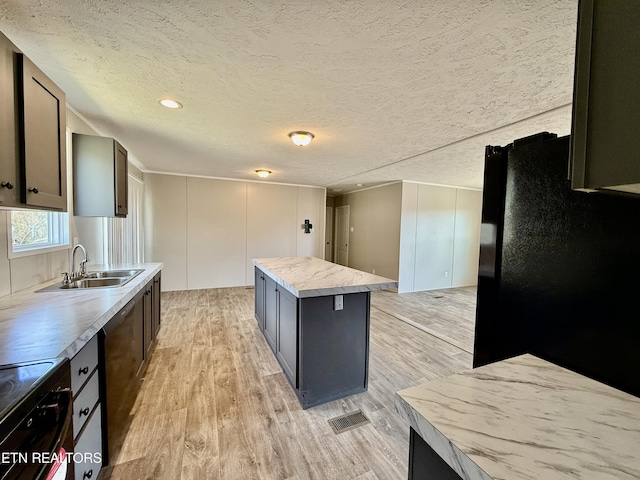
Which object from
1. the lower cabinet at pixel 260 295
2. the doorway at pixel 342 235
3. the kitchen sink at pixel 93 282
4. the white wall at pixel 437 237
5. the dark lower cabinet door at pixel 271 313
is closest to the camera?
the kitchen sink at pixel 93 282

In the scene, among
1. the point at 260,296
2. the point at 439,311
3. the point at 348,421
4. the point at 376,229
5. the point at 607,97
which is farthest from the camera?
the point at 376,229

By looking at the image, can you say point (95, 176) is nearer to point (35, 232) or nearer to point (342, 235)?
point (35, 232)

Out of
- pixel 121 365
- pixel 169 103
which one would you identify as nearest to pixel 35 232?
pixel 121 365

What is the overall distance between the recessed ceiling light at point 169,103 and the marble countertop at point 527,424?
259 centimetres

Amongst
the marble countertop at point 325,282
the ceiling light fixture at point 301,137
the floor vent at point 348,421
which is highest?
the ceiling light fixture at point 301,137

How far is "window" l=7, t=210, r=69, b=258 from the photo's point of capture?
1.82 m

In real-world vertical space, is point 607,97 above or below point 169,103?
below

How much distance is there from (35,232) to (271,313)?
6.86 feet

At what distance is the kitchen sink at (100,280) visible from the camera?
2.03 meters

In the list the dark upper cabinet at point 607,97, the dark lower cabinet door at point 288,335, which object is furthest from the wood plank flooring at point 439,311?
the dark upper cabinet at point 607,97

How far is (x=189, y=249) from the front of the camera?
5.52 meters

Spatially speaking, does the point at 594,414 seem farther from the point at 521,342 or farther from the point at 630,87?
the point at 630,87

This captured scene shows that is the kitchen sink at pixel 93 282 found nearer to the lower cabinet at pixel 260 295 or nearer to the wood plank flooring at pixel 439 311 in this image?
the lower cabinet at pixel 260 295

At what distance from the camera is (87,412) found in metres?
1.29
